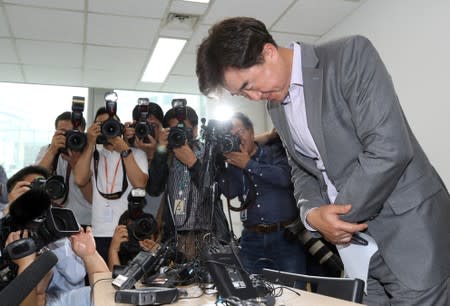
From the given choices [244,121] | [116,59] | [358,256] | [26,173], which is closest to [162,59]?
[116,59]

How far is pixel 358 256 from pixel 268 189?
1386 millimetres

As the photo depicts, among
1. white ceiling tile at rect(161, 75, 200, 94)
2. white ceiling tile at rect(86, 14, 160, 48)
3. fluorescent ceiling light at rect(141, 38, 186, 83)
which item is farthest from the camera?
white ceiling tile at rect(161, 75, 200, 94)

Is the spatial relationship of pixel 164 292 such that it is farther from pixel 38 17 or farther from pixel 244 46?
pixel 38 17

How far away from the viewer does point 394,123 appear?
1.00 metres

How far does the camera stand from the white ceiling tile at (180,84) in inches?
192

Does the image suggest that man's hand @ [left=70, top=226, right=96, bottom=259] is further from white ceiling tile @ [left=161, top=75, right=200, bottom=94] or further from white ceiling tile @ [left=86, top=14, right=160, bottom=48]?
white ceiling tile @ [left=161, top=75, right=200, bottom=94]

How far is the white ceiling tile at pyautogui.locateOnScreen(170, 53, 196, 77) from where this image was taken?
14.0 feet

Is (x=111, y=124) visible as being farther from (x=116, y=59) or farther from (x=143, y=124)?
(x=116, y=59)

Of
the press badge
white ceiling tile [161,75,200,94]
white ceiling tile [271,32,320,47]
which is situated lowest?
the press badge

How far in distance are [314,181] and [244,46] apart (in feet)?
1.59

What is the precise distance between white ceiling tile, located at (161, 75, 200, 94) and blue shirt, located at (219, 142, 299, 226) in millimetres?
2563

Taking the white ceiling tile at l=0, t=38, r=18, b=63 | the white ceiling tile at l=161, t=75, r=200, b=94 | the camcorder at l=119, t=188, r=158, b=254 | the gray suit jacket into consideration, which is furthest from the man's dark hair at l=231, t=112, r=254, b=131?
the white ceiling tile at l=0, t=38, r=18, b=63

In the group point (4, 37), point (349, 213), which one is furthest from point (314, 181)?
point (4, 37)

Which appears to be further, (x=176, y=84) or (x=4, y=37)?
(x=176, y=84)
